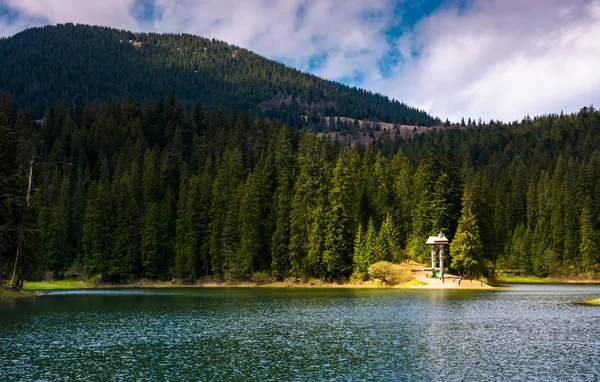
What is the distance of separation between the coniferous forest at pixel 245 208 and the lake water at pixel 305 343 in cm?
3058

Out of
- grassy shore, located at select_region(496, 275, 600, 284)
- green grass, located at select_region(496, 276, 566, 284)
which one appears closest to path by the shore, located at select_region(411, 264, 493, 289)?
grassy shore, located at select_region(496, 275, 600, 284)

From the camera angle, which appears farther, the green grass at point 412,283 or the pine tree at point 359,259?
the pine tree at point 359,259

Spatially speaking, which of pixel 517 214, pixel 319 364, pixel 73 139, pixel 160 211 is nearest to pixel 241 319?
pixel 319 364

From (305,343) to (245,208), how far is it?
8407 cm

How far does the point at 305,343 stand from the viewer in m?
39.6

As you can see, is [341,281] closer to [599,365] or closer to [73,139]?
[599,365]

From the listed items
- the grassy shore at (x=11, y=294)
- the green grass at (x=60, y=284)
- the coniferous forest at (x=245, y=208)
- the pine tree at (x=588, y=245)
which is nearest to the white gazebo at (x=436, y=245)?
the coniferous forest at (x=245, y=208)

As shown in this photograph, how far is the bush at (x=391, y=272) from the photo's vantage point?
4023 inches

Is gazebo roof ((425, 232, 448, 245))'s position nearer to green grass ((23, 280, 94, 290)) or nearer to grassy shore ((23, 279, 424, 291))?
grassy shore ((23, 279, 424, 291))

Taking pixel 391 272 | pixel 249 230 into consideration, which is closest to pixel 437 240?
pixel 391 272

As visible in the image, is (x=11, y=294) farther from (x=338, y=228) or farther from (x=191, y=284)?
(x=338, y=228)

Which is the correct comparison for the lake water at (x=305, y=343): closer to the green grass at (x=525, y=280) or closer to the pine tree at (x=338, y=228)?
the pine tree at (x=338, y=228)

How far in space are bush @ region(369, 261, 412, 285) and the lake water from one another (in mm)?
37410

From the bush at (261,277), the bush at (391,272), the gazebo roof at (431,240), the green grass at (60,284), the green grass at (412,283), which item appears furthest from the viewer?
the bush at (261,277)
